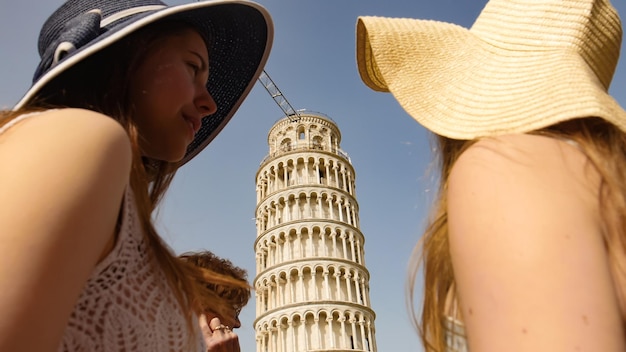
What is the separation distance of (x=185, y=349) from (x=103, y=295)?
228 millimetres

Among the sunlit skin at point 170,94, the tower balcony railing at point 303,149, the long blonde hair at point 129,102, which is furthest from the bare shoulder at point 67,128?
the tower balcony railing at point 303,149

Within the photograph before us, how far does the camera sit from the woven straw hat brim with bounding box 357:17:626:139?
2.74 ft

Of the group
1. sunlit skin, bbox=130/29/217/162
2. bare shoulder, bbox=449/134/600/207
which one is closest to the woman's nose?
sunlit skin, bbox=130/29/217/162

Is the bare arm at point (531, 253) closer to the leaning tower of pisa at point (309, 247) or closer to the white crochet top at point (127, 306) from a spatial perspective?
the white crochet top at point (127, 306)

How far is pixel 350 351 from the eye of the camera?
2356 cm

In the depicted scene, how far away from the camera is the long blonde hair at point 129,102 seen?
39.0 inches

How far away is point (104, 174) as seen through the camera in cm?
70

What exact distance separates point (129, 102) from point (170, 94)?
Result: 87 millimetres

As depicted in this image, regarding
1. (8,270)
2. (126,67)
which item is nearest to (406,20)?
(126,67)

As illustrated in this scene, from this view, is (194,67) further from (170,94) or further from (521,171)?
(521,171)

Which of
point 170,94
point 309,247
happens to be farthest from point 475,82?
point 309,247

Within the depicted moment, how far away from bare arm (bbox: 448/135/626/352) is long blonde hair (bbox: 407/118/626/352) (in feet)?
0.09

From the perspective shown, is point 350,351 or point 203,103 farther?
point 350,351

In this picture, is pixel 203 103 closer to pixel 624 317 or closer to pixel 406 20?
pixel 406 20
